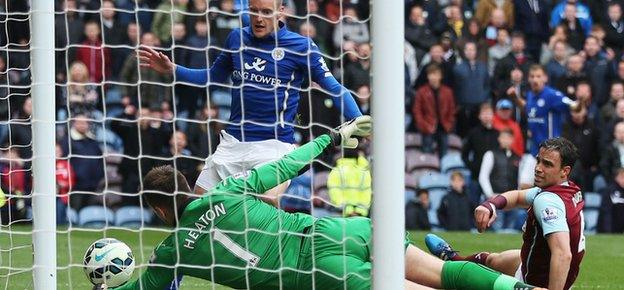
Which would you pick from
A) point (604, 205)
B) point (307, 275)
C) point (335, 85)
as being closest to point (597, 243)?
point (604, 205)

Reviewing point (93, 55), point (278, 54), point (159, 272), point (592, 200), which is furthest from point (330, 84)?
point (592, 200)

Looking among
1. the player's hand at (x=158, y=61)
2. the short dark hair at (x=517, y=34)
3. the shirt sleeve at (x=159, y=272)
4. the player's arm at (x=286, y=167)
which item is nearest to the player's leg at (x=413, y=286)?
the player's arm at (x=286, y=167)

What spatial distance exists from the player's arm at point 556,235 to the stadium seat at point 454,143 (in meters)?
8.14

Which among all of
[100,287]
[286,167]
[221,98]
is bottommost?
[100,287]

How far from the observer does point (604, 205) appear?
51.1 feet

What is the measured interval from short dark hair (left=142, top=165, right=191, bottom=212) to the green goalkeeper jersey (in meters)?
0.09

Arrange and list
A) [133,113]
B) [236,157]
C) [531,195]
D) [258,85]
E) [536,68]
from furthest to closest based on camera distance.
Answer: [536,68]
[133,113]
[236,157]
[258,85]
[531,195]

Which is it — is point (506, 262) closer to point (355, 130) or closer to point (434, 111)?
point (355, 130)

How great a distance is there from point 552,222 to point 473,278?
1.77 ft

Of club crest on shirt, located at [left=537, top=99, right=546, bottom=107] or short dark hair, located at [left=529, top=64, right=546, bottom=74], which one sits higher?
short dark hair, located at [left=529, top=64, right=546, bottom=74]

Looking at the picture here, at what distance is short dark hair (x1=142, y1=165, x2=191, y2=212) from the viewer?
288 inches

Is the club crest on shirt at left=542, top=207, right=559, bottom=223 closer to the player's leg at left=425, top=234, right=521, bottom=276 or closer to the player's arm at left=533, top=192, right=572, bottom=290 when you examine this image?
the player's arm at left=533, top=192, right=572, bottom=290

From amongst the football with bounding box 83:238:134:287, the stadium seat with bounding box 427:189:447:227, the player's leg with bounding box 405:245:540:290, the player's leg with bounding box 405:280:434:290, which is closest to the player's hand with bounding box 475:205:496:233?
the player's leg with bounding box 405:245:540:290

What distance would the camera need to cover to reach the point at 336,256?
7.32 meters
